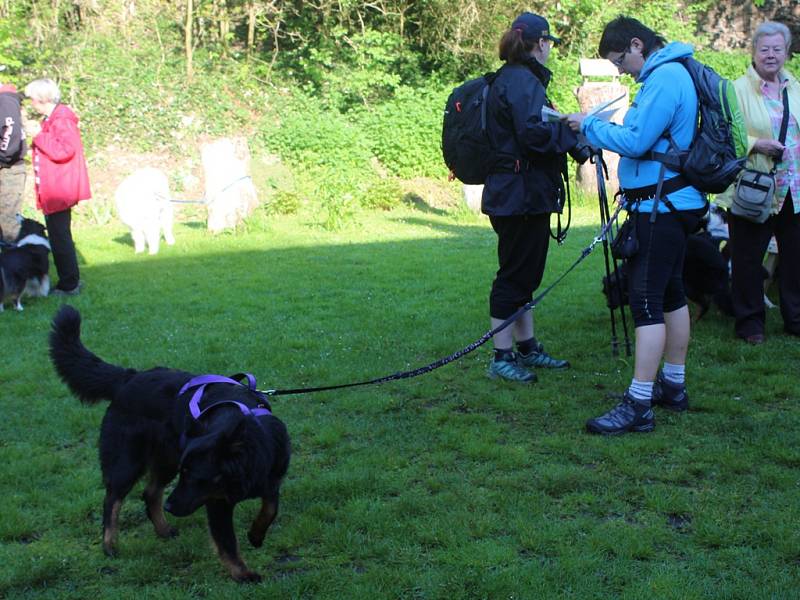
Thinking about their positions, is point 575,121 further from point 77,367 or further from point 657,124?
point 77,367

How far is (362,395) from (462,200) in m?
9.07

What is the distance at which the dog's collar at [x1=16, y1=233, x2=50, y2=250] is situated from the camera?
8.48 m

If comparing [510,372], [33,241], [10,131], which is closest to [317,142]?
[33,241]

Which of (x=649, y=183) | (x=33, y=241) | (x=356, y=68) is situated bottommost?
(x=33, y=241)

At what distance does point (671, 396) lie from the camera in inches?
191

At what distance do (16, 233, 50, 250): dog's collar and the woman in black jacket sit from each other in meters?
5.26

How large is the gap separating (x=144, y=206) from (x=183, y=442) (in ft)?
26.5

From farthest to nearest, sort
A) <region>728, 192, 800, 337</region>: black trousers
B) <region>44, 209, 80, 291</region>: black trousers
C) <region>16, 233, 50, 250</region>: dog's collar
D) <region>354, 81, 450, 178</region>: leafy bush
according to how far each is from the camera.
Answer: <region>354, 81, 450, 178</region>: leafy bush, <region>16, 233, 50, 250</region>: dog's collar, <region>44, 209, 80, 291</region>: black trousers, <region>728, 192, 800, 337</region>: black trousers

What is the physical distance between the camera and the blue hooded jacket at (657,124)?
162 inches

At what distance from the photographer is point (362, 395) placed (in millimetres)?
5355

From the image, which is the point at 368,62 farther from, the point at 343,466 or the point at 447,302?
the point at 343,466

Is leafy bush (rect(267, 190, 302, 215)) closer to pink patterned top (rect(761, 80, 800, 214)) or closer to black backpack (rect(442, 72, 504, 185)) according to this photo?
black backpack (rect(442, 72, 504, 185))

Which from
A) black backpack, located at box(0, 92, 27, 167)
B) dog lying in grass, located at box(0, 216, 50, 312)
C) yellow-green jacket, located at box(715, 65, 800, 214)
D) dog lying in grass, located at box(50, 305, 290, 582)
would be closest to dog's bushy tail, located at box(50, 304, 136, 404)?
dog lying in grass, located at box(50, 305, 290, 582)

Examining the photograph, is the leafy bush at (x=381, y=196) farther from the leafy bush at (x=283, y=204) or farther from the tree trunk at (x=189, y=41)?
the tree trunk at (x=189, y=41)
